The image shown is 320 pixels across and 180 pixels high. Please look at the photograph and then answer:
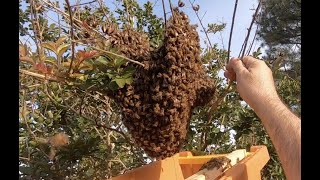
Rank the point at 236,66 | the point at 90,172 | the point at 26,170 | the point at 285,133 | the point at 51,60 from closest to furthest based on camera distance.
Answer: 1. the point at 285,133
2. the point at 51,60
3. the point at 236,66
4. the point at 26,170
5. the point at 90,172

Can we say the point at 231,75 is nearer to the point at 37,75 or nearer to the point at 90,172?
the point at 37,75

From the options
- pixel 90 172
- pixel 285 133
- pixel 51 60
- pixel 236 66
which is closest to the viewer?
pixel 285 133

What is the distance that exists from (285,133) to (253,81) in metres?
0.24

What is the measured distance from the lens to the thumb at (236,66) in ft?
3.37

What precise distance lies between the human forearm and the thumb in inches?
6.2

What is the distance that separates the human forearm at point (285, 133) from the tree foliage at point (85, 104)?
0.33m

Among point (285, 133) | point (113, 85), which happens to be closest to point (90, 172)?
point (113, 85)

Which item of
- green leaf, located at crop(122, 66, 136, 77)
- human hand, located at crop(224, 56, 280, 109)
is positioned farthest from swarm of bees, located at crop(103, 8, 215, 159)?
human hand, located at crop(224, 56, 280, 109)

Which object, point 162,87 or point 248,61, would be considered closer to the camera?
point 162,87

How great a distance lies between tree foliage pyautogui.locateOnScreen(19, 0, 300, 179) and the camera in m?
0.90

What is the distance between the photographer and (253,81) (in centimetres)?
97

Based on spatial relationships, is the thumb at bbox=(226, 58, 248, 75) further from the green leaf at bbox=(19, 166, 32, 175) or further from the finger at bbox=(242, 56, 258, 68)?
the green leaf at bbox=(19, 166, 32, 175)

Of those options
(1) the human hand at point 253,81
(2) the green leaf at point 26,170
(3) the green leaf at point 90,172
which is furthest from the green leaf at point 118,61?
(3) the green leaf at point 90,172
